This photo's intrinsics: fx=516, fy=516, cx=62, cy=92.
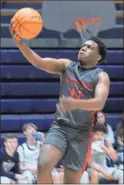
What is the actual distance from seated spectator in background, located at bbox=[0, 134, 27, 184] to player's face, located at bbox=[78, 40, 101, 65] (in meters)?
2.72

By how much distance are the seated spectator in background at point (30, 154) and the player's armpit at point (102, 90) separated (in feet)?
9.09

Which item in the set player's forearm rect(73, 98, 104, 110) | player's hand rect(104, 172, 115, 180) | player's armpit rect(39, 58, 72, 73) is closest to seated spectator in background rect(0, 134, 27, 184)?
player's hand rect(104, 172, 115, 180)

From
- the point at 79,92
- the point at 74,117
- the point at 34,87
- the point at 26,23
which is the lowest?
the point at 34,87

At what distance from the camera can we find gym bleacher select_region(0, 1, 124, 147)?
8758mm

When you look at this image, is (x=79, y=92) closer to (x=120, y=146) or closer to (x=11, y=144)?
(x=11, y=144)

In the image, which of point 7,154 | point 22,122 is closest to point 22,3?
point 22,122

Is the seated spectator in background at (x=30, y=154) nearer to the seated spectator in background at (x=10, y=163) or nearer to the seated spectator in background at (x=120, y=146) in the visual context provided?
the seated spectator in background at (x=10, y=163)

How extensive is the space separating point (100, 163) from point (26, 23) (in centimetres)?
318

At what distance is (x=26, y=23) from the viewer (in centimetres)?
452

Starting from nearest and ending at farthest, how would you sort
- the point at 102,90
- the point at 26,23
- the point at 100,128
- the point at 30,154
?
the point at 102,90 → the point at 26,23 → the point at 30,154 → the point at 100,128

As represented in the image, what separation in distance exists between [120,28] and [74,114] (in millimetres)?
6277

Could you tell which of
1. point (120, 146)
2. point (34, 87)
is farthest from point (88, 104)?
point (34, 87)

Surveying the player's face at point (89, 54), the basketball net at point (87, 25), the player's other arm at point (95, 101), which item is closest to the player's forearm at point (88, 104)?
the player's other arm at point (95, 101)

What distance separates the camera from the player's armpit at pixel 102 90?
402 cm
